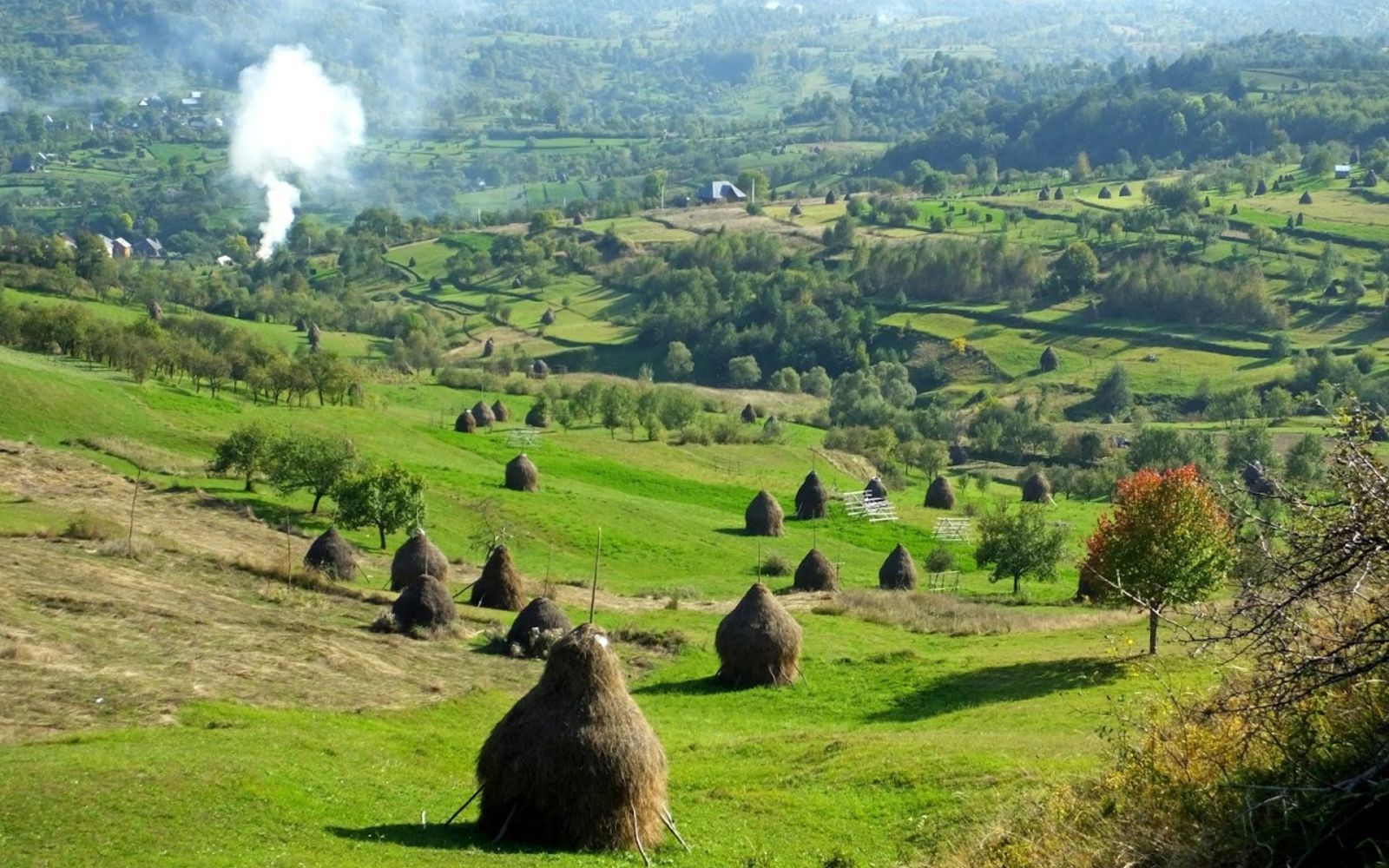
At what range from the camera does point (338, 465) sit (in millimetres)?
68312

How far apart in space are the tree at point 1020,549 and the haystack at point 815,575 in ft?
26.9

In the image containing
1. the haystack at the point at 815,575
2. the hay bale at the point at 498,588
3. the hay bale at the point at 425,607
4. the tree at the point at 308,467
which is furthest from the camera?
the tree at the point at 308,467

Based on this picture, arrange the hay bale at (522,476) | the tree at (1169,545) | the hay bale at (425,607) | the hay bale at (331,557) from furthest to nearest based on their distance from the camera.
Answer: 1. the hay bale at (522,476)
2. the hay bale at (331,557)
3. the hay bale at (425,607)
4. the tree at (1169,545)

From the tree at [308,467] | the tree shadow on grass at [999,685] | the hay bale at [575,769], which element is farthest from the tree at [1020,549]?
the hay bale at [575,769]

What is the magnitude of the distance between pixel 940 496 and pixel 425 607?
176 feet

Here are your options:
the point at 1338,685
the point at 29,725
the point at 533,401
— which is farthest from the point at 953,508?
the point at 1338,685

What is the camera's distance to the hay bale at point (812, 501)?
8650 cm

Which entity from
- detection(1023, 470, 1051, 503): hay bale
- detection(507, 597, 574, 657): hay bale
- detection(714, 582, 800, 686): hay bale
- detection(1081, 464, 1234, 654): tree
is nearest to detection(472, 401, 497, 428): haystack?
detection(1023, 470, 1051, 503): hay bale

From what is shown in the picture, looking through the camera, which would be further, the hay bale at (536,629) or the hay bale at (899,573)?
the hay bale at (899,573)

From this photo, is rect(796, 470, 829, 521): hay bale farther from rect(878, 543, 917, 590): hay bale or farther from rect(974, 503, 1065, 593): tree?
rect(974, 503, 1065, 593): tree

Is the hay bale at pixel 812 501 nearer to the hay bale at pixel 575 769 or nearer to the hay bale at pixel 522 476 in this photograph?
the hay bale at pixel 522 476

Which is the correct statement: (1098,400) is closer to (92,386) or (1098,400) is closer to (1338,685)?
(92,386)

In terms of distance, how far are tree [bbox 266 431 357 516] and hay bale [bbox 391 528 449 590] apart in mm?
11302

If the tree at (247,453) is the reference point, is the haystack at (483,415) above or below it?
above
